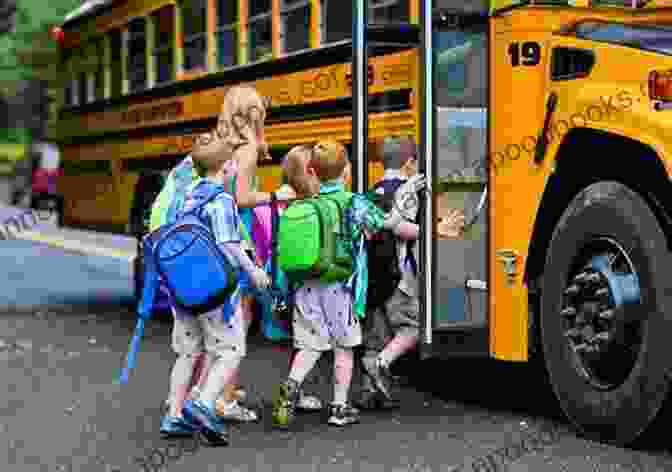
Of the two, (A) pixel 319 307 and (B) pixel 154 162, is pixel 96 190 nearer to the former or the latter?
(B) pixel 154 162

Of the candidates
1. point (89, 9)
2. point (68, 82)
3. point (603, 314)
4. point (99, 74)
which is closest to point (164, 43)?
point (99, 74)

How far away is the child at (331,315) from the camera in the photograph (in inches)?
251

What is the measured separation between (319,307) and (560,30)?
4.92 ft

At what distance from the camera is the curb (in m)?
18.8

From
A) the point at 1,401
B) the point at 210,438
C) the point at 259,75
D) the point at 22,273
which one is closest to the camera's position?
the point at 210,438

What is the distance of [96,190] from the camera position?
12.6 meters

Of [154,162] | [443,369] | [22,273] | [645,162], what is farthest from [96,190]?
[645,162]

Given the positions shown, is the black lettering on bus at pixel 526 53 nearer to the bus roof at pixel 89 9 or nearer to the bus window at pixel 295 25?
the bus window at pixel 295 25

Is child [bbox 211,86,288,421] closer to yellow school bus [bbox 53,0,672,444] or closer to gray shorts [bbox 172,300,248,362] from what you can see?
gray shorts [bbox 172,300,248,362]

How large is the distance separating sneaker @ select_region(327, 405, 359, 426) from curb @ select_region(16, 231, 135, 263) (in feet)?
38.4

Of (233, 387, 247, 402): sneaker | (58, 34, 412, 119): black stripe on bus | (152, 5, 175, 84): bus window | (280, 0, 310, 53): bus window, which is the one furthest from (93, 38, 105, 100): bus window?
(233, 387, 247, 402): sneaker

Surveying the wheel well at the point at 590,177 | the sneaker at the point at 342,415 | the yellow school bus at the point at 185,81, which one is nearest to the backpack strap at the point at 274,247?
the sneaker at the point at 342,415

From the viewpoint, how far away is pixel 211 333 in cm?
610

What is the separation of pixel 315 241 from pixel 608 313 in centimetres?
130
